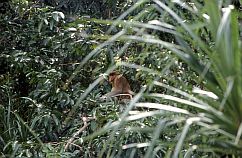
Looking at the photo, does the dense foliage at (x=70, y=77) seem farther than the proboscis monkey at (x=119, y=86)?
No

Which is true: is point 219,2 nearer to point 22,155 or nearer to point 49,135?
point 22,155

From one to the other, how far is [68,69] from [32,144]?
2.65 ft

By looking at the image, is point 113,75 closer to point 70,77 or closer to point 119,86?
point 119,86

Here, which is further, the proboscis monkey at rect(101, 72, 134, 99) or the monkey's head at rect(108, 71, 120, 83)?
the monkey's head at rect(108, 71, 120, 83)

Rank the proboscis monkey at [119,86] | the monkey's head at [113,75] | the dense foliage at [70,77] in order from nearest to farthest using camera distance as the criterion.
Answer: the dense foliage at [70,77], the proboscis monkey at [119,86], the monkey's head at [113,75]

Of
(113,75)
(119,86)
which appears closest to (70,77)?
(119,86)

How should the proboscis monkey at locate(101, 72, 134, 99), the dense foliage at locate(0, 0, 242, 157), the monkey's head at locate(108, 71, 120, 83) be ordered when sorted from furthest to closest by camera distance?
the monkey's head at locate(108, 71, 120, 83)
the proboscis monkey at locate(101, 72, 134, 99)
the dense foliage at locate(0, 0, 242, 157)

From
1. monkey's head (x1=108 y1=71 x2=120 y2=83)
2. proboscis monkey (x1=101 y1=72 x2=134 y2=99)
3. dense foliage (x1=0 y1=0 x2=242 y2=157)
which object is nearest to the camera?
dense foliage (x1=0 y1=0 x2=242 y2=157)

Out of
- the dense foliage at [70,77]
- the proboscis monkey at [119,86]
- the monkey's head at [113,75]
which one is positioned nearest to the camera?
the dense foliage at [70,77]


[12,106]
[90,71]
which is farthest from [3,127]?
[90,71]

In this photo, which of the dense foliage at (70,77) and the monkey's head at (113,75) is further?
the monkey's head at (113,75)

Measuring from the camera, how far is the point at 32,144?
262 centimetres

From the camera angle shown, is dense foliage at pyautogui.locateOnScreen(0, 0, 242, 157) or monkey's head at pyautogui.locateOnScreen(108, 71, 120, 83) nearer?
dense foliage at pyautogui.locateOnScreen(0, 0, 242, 157)

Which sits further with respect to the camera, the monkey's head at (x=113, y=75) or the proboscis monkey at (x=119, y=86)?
the monkey's head at (x=113, y=75)
